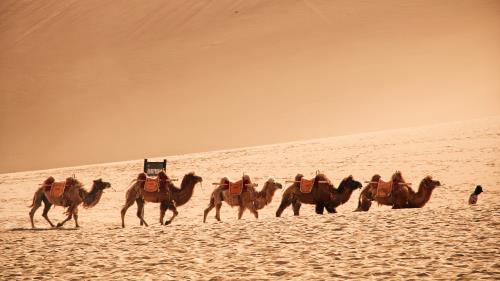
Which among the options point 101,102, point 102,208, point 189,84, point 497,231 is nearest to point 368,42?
point 189,84

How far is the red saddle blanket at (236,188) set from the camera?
1281 cm

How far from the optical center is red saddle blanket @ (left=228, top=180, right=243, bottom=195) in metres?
12.8

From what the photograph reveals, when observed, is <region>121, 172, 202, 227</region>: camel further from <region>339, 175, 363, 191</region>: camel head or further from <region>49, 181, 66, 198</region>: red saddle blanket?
<region>339, 175, 363, 191</region>: camel head

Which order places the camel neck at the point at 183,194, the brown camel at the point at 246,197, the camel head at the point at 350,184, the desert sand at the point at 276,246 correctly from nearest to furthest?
the desert sand at the point at 276,246 → the camel head at the point at 350,184 → the brown camel at the point at 246,197 → the camel neck at the point at 183,194

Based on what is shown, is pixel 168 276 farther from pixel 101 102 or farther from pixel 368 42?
pixel 368 42

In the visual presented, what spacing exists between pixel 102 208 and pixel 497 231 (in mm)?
11562

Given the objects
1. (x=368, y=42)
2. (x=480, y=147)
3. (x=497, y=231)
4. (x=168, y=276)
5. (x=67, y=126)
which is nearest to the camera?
(x=168, y=276)

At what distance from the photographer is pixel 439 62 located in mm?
36844

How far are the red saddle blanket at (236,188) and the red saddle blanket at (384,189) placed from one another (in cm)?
267

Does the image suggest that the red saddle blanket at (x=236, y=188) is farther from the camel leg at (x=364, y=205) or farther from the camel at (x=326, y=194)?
the camel leg at (x=364, y=205)

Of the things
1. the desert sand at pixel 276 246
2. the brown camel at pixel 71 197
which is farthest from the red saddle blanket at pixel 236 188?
the brown camel at pixel 71 197

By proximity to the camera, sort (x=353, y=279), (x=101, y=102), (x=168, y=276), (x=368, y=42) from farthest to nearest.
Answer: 1. (x=368, y=42)
2. (x=101, y=102)
3. (x=168, y=276)
4. (x=353, y=279)

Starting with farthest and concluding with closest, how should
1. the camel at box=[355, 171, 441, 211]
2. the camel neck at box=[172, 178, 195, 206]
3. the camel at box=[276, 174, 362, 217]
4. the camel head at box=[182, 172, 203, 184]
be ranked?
1. the camel head at box=[182, 172, 203, 184]
2. the camel neck at box=[172, 178, 195, 206]
3. the camel at box=[276, 174, 362, 217]
4. the camel at box=[355, 171, 441, 211]

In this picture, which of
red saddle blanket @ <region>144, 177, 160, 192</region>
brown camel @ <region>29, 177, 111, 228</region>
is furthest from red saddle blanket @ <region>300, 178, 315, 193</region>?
brown camel @ <region>29, 177, 111, 228</region>
